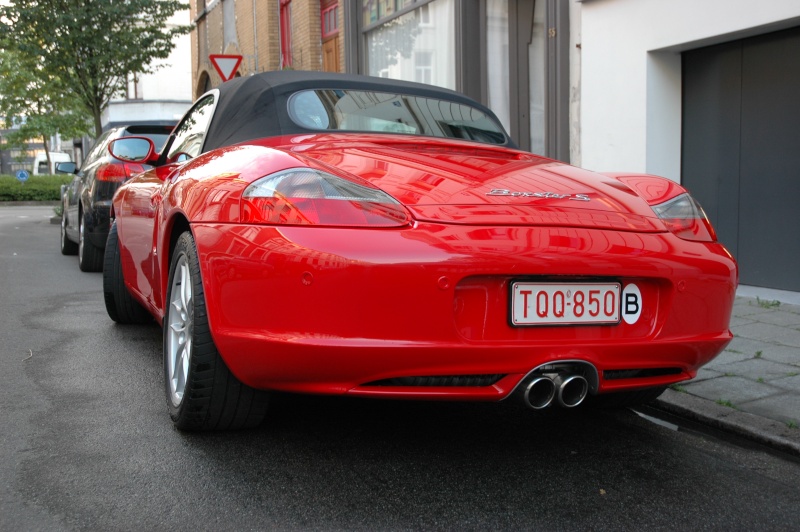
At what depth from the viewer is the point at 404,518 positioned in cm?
268

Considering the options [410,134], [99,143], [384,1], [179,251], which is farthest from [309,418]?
[384,1]

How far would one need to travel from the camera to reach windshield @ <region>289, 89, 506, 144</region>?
13.4 feet

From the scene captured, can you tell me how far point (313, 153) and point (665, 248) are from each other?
1.25 metres

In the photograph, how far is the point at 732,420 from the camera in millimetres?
3732

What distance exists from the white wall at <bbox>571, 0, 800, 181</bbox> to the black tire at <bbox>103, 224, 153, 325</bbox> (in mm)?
4584

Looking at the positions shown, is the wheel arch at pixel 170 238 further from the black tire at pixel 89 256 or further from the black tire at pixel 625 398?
the black tire at pixel 89 256

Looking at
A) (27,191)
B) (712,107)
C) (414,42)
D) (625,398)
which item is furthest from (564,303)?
(27,191)

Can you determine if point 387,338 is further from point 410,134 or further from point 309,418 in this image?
point 410,134

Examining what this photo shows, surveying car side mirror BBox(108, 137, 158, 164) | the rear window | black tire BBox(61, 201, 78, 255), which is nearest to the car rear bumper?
car side mirror BBox(108, 137, 158, 164)

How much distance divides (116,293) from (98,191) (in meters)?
3.48

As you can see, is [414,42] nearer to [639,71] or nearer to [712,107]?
[639,71]

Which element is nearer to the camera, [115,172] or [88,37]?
[115,172]

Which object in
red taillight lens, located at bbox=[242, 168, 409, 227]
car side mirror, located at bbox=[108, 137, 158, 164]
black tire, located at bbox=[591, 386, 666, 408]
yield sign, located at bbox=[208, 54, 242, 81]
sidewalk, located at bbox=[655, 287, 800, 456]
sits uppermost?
yield sign, located at bbox=[208, 54, 242, 81]

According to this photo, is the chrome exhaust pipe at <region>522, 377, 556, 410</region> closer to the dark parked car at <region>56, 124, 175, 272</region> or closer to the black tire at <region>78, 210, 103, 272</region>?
the dark parked car at <region>56, 124, 175, 272</region>
